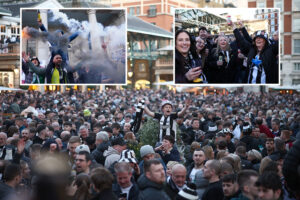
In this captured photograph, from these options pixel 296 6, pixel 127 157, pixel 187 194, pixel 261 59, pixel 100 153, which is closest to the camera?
pixel 187 194

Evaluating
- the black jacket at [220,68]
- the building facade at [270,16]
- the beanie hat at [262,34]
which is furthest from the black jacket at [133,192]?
the building facade at [270,16]

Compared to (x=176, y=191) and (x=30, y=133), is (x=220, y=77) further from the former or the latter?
(x=176, y=191)

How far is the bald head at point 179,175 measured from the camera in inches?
199

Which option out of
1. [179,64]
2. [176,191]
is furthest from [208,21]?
[176,191]

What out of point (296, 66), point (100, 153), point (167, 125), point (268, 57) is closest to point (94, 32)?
point (167, 125)

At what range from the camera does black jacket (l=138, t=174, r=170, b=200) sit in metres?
4.30

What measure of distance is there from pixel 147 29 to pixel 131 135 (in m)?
39.1

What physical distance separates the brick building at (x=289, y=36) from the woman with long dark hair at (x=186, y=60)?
138ft

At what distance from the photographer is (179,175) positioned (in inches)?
199

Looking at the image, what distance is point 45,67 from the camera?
11.7m

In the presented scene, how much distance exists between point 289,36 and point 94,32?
43395 millimetres

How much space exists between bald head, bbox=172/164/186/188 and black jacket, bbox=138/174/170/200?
57 cm

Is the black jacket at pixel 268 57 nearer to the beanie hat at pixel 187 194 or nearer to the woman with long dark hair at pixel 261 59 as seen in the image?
the woman with long dark hair at pixel 261 59

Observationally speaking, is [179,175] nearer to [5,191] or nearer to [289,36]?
[5,191]
